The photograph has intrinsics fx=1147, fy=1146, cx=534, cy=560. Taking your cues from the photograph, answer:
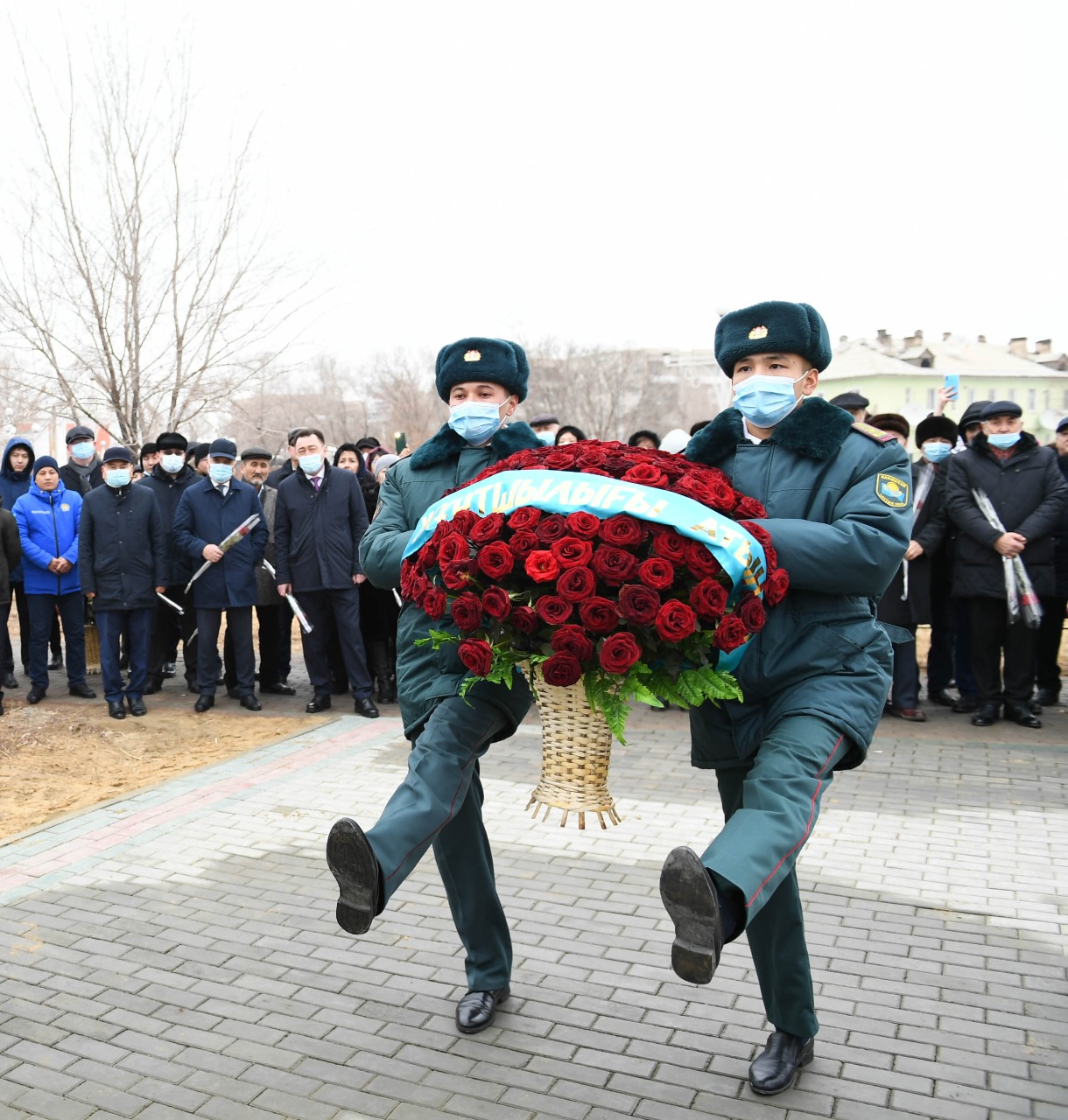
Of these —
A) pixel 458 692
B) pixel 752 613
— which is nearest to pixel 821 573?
pixel 752 613

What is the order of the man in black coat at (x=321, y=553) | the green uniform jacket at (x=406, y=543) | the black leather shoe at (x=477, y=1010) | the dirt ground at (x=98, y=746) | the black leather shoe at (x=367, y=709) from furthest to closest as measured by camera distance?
1. the man in black coat at (x=321, y=553)
2. the black leather shoe at (x=367, y=709)
3. the dirt ground at (x=98, y=746)
4. the black leather shoe at (x=477, y=1010)
5. the green uniform jacket at (x=406, y=543)

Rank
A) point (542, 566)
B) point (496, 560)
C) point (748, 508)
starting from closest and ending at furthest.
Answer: point (542, 566), point (496, 560), point (748, 508)

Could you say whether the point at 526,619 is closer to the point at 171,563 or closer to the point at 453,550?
the point at 453,550

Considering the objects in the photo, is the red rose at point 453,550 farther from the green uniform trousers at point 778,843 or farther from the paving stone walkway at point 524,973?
the paving stone walkway at point 524,973

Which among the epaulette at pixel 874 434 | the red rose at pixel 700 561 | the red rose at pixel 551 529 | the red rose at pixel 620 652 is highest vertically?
the epaulette at pixel 874 434

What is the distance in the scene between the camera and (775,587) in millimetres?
3223

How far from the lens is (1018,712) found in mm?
9109

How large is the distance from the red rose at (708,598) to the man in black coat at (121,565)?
785cm

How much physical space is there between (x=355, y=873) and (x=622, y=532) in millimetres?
1180

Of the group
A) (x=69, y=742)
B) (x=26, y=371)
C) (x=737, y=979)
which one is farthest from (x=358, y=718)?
Answer: (x=26, y=371)

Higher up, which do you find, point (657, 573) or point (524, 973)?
point (657, 573)

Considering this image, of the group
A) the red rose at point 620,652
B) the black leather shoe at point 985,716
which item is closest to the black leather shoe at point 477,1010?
the red rose at point 620,652

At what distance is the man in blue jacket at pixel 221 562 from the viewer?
33.2ft

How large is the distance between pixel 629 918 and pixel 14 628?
498 inches
